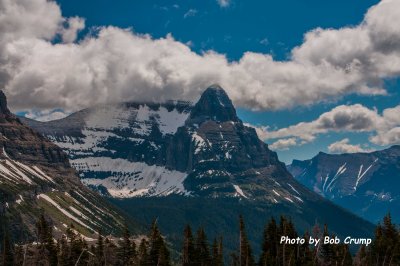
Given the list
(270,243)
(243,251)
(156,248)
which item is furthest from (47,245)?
(270,243)

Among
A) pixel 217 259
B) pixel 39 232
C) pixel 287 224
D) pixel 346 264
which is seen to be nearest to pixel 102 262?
pixel 39 232

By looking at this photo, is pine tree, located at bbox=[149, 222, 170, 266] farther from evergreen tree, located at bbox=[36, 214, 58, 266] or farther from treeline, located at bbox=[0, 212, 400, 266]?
evergreen tree, located at bbox=[36, 214, 58, 266]

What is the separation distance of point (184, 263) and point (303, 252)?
27.7 meters

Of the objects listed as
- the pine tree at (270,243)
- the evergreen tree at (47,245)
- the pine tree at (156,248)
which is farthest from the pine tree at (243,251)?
the evergreen tree at (47,245)

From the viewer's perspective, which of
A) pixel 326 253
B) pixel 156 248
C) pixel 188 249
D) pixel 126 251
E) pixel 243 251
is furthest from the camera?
pixel 126 251

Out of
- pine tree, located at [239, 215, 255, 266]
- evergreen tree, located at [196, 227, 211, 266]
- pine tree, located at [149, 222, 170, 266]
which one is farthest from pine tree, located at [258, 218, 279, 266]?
pine tree, located at [149, 222, 170, 266]

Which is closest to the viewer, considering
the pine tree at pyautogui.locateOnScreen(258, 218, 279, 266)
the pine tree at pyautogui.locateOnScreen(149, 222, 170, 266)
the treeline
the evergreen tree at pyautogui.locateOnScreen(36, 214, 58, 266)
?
the pine tree at pyautogui.locateOnScreen(149, 222, 170, 266)

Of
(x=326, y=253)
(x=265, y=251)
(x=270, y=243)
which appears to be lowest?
(x=326, y=253)

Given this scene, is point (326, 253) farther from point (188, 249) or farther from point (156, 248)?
point (156, 248)

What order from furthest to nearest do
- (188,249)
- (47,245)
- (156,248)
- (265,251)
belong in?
(265,251) < (47,245) < (188,249) < (156,248)

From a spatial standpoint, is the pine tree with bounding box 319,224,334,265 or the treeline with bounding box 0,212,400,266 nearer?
the treeline with bounding box 0,212,400,266

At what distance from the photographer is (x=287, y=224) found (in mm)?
145000

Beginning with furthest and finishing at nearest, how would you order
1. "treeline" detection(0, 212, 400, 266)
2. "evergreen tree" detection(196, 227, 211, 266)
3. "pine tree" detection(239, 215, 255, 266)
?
"pine tree" detection(239, 215, 255, 266) → "evergreen tree" detection(196, 227, 211, 266) → "treeline" detection(0, 212, 400, 266)

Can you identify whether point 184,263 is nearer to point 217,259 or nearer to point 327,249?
point 217,259
